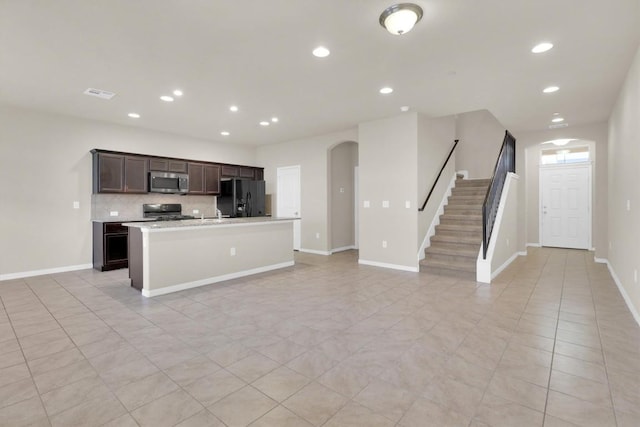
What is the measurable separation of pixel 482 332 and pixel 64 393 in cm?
333

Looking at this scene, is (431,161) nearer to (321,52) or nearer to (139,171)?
(321,52)

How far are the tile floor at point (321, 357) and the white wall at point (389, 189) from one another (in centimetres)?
136

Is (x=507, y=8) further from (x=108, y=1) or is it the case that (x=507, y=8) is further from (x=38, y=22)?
(x=38, y=22)

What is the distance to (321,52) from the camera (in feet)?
10.6

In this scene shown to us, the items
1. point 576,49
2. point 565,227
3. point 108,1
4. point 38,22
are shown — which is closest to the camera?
point 108,1

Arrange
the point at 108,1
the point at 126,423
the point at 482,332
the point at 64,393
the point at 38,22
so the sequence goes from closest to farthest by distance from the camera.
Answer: the point at 126,423, the point at 64,393, the point at 108,1, the point at 38,22, the point at 482,332

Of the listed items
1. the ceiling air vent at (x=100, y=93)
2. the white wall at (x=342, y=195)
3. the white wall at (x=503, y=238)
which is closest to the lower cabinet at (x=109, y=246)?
the ceiling air vent at (x=100, y=93)

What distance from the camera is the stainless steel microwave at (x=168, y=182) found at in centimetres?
640

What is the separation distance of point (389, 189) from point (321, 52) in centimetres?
314

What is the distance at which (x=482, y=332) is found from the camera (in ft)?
9.77

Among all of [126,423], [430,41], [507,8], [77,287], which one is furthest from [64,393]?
[507,8]

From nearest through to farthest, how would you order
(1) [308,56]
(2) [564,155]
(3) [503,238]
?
(1) [308,56]
(3) [503,238]
(2) [564,155]

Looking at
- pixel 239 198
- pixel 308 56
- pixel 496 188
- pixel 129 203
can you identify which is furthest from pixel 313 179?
pixel 308 56

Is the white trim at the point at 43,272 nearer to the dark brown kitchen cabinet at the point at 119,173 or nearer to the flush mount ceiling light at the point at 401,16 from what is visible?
the dark brown kitchen cabinet at the point at 119,173
